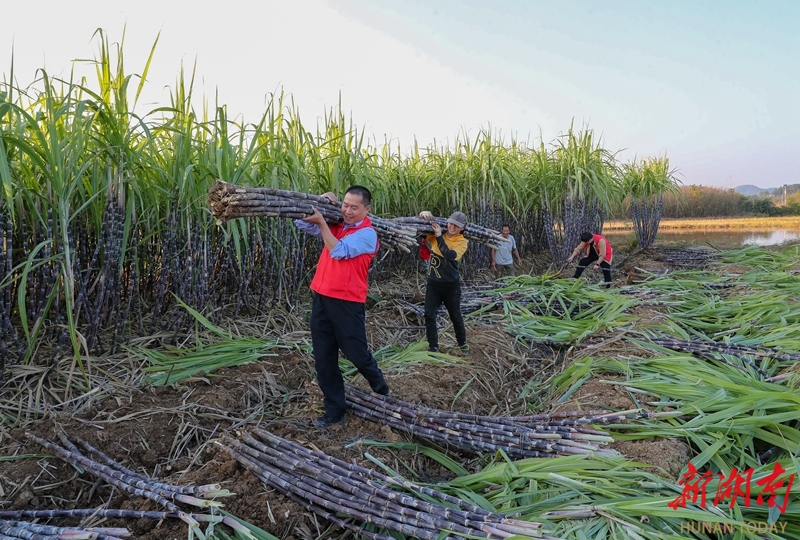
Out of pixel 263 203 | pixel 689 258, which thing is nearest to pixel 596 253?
pixel 689 258

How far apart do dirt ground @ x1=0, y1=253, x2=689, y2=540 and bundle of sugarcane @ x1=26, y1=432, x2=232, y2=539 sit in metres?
0.04

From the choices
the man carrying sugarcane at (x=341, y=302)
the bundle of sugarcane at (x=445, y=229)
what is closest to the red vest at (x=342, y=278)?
the man carrying sugarcane at (x=341, y=302)

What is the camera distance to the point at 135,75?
9.43 ft

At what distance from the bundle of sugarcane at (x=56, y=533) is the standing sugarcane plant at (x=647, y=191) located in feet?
34.3

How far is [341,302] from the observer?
2.49m

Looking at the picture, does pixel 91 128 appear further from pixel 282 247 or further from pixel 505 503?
pixel 505 503

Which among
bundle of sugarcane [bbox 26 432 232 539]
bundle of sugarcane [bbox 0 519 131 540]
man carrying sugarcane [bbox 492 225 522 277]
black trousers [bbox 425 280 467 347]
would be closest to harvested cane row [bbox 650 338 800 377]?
black trousers [bbox 425 280 467 347]

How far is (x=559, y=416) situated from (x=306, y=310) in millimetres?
2295

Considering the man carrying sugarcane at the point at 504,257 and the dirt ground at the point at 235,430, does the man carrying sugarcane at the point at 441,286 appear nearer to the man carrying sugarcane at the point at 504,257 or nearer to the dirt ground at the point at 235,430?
the dirt ground at the point at 235,430

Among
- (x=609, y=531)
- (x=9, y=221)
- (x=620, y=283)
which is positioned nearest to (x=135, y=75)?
(x=9, y=221)

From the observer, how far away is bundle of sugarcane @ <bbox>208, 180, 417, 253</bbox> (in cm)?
232

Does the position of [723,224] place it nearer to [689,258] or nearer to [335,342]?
[689,258]

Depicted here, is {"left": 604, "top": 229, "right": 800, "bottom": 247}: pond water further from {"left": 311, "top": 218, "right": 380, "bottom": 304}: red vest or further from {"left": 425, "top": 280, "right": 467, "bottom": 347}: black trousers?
{"left": 311, "top": 218, "right": 380, "bottom": 304}: red vest

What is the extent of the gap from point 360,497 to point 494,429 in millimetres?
773
